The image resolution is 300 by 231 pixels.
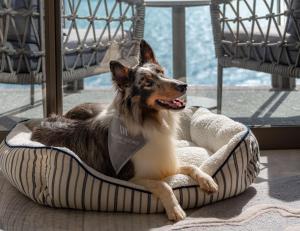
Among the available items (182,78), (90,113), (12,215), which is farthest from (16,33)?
(12,215)

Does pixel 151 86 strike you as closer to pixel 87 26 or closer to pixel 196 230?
pixel 196 230

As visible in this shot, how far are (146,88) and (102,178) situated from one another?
0.45m

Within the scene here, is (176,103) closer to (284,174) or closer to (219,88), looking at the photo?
(284,174)

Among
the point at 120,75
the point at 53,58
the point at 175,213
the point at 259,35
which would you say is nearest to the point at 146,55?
the point at 120,75

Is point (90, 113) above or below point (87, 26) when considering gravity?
below

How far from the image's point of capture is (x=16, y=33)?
3.59m

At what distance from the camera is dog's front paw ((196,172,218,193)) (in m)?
2.75

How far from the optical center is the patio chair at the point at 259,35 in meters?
3.55

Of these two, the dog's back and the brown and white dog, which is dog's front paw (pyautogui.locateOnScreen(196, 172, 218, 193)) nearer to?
the brown and white dog

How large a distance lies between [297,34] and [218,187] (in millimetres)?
1227

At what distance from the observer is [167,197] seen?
2.68 m

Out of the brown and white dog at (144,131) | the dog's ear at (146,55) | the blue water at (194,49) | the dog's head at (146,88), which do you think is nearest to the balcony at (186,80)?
the blue water at (194,49)

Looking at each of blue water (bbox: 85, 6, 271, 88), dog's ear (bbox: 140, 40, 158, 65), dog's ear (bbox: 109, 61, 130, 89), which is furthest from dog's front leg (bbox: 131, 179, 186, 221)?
blue water (bbox: 85, 6, 271, 88)

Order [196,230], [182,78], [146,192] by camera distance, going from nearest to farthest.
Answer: [196,230] < [146,192] < [182,78]
